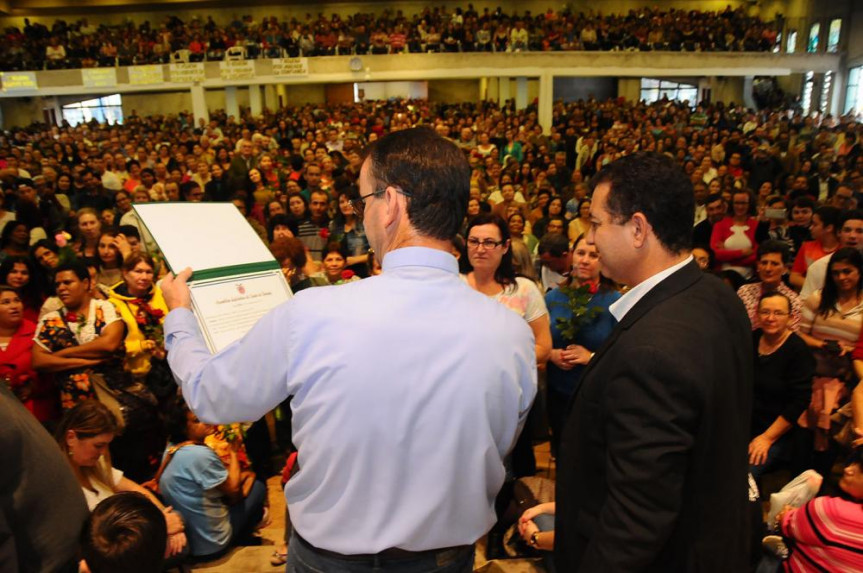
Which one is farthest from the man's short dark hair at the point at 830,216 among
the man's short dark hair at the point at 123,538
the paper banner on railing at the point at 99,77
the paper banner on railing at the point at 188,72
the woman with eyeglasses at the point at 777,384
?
the paper banner on railing at the point at 99,77

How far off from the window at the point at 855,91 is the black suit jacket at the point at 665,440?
79.5 ft

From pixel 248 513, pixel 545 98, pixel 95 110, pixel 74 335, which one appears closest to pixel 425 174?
pixel 248 513

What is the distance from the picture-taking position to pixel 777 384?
125 inches

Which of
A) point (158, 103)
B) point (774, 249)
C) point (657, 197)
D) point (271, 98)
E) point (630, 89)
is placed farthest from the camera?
point (158, 103)

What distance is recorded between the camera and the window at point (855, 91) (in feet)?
66.4

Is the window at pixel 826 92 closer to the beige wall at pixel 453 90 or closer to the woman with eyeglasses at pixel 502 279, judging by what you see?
the beige wall at pixel 453 90

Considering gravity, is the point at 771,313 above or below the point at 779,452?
above

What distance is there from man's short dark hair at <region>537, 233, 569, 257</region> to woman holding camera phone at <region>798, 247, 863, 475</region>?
1716 mm

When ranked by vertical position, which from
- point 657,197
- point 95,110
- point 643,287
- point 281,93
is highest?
point 281,93

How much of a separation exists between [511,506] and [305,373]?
1.99 m

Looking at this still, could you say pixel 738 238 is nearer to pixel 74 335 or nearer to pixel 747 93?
pixel 74 335

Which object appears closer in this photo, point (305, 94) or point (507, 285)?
point (507, 285)

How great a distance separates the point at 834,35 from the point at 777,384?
24.0 metres

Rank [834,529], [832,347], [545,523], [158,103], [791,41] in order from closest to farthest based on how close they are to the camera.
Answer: [834,529]
[545,523]
[832,347]
[791,41]
[158,103]
